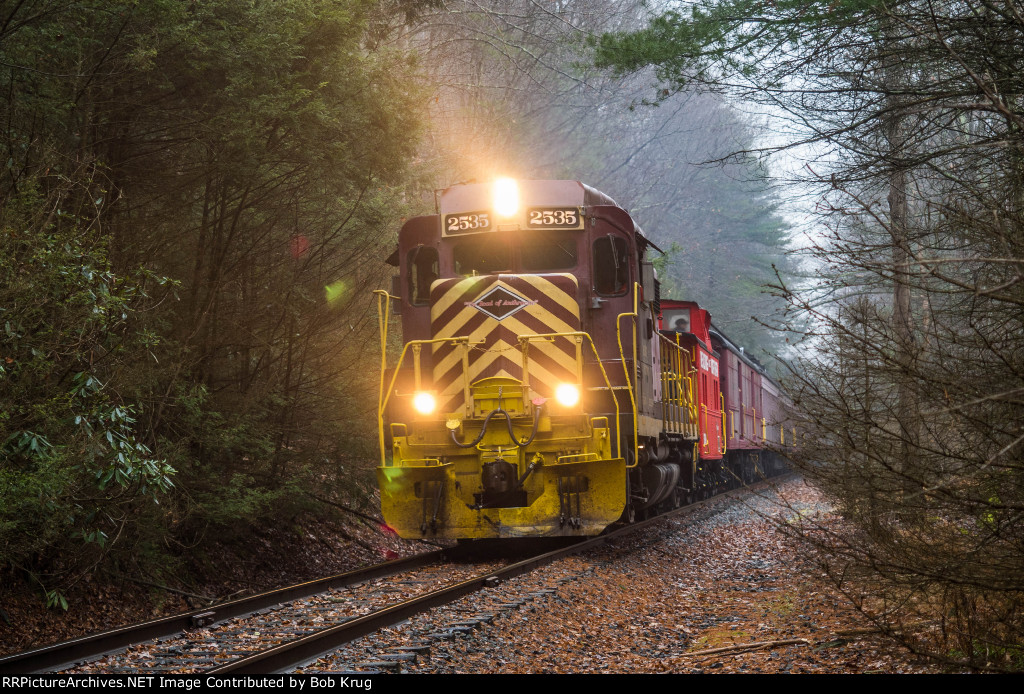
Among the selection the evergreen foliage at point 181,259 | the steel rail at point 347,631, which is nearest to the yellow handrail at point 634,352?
the steel rail at point 347,631

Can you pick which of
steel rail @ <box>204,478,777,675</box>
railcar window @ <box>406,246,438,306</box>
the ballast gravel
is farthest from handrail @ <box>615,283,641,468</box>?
railcar window @ <box>406,246,438,306</box>

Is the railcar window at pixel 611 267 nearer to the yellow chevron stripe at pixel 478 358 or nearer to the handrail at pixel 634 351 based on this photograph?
the handrail at pixel 634 351

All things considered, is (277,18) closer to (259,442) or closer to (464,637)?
(259,442)

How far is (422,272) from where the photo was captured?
10453 mm

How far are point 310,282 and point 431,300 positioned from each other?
1.91 metres

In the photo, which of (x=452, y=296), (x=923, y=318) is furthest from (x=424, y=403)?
(x=923, y=318)

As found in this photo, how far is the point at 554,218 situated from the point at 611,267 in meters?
0.79

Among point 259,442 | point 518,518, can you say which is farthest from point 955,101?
point 259,442

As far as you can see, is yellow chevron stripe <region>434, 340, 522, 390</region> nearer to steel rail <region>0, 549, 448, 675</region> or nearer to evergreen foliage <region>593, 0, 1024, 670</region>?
steel rail <region>0, 549, 448, 675</region>

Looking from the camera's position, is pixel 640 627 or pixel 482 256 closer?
pixel 640 627

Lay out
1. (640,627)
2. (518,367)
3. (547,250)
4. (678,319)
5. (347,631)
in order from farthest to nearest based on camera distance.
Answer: (678,319) → (547,250) → (518,367) → (640,627) → (347,631)

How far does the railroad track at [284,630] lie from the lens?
5.44m

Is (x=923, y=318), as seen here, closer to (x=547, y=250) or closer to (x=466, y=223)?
(x=547, y=250)

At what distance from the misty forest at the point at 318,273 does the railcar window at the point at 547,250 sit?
196 centimetres
